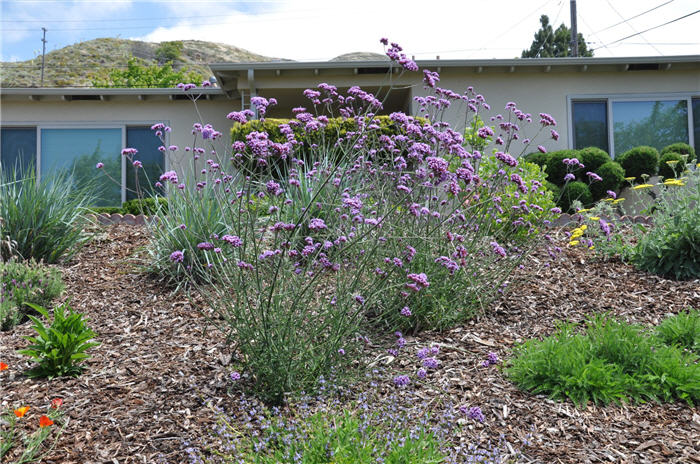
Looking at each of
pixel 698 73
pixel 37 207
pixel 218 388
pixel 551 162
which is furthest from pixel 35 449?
pixel 698 73

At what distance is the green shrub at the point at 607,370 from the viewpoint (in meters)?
3.23

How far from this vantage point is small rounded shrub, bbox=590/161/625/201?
9336 mm

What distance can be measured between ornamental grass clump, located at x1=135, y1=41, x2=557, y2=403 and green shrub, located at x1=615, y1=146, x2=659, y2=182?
5.07 meters

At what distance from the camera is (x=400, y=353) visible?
12.2 feet

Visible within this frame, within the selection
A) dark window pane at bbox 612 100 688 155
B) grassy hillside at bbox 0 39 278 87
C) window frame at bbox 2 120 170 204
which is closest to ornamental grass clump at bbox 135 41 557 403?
dark window pane at bbox 612 100 688 155

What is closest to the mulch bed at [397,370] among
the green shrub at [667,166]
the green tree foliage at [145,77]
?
the green shrub at [667,166]

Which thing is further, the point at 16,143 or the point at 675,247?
the point at 16,143

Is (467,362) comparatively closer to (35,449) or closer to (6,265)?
(35,449)

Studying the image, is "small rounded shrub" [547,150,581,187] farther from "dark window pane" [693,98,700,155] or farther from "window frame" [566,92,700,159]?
"dark window pane" [693,98,700,155]

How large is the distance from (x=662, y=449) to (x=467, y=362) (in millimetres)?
1170

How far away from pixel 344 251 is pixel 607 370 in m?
1.67

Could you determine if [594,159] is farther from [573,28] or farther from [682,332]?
[573,28]

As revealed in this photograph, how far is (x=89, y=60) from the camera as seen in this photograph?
71.0m

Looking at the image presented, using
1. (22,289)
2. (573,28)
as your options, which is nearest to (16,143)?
(22,289)
